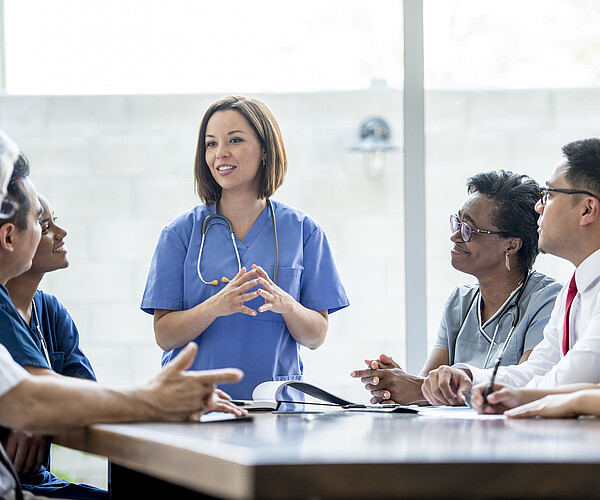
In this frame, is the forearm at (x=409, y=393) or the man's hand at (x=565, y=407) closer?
the man's hand at (x=565, y=407)

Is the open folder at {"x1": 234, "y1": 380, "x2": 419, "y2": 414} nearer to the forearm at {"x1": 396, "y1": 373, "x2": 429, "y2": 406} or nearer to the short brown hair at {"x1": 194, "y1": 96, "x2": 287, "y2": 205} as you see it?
the forearm at {"x1": 396, "y1": 373, "x2": 429, "y2": 406}

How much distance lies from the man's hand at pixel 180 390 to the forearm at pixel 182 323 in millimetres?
813

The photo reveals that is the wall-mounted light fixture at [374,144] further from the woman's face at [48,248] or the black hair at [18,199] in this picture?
the black hair at [18,199]

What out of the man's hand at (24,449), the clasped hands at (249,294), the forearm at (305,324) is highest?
the clasped hands at (249,294)

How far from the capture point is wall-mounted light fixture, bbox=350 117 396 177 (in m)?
2.91

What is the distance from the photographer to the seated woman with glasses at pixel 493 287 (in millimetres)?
2072

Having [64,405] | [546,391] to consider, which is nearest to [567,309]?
[546,391]

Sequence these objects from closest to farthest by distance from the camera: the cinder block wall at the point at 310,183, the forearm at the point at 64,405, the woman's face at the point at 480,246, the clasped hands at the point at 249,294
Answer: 1. the forearm at the point at 64,405
2. the clasped hands at the point at 249,294
3. the woman's face at the point at 480,246
4. the cinder block wall at the point at 310,183

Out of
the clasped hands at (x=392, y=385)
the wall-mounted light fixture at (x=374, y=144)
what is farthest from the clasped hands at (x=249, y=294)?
the wall-mounted light fixture at (x=374, y=144)

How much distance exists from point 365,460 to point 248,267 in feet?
4.69

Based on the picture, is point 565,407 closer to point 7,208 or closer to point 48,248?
point 7,208

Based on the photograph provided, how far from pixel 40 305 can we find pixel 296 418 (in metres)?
0.83

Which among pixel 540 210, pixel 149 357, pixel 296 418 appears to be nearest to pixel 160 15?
pixel 149 357

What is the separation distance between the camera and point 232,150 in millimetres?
2266
